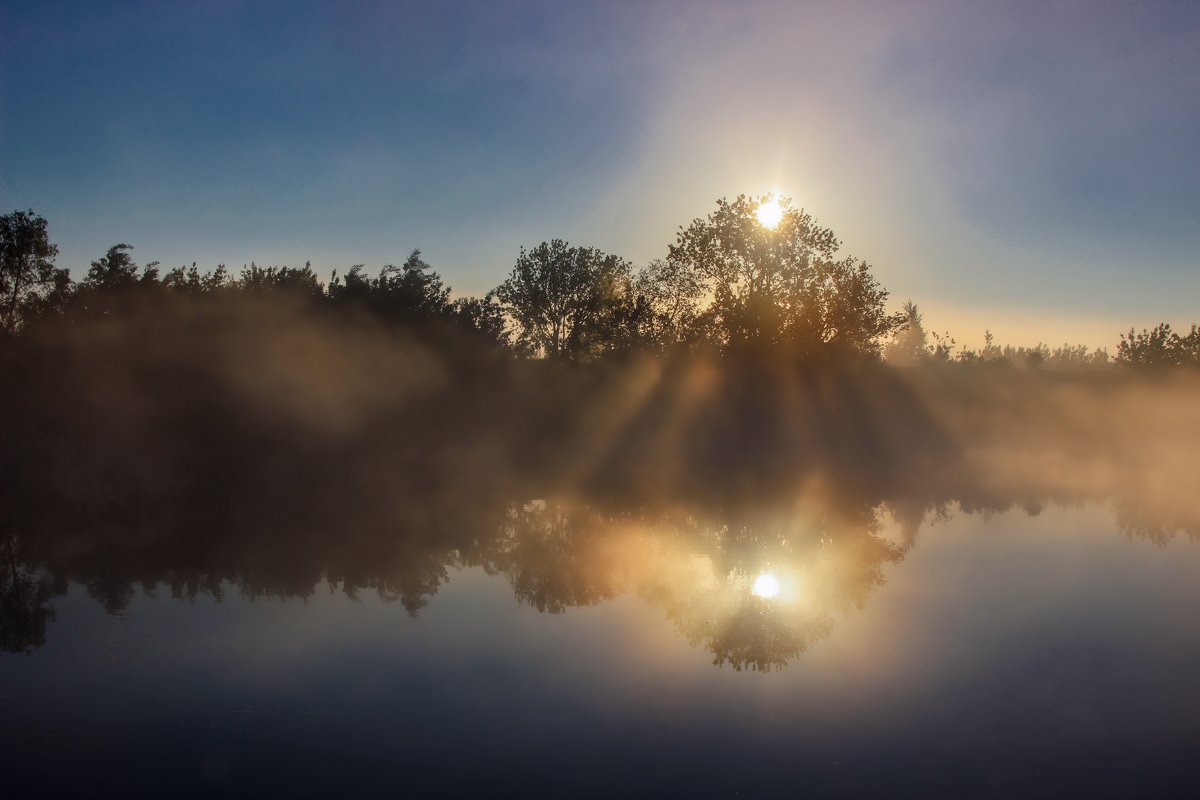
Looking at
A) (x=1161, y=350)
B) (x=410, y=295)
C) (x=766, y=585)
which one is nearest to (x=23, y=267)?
(x=410, y=295)

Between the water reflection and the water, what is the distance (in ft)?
0.39

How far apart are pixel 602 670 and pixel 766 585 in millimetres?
5619

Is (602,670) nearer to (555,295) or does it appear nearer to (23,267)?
(23,267)

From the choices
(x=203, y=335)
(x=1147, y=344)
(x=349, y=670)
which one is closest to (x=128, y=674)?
(x=349, y=670)

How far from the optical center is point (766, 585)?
14.9 meters

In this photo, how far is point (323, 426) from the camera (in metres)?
37.9

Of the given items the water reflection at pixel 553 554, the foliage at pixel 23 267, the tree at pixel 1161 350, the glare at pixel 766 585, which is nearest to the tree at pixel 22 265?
the foliage at pixel 23 267

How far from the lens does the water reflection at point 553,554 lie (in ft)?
43.2

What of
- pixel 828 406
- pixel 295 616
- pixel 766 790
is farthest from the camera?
pixel 828 406

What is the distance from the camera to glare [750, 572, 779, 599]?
14242 mm

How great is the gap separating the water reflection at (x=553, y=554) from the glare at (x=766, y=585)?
0.06 m

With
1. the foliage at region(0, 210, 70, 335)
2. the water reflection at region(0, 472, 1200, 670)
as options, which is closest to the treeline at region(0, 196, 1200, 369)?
the foliage at region(0, 210, 70, 335)

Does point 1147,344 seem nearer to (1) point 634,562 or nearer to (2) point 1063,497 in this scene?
(2) point 1063,497

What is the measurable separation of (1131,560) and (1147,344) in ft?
267
